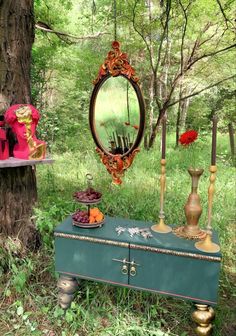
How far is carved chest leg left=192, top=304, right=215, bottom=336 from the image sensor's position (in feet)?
6.82

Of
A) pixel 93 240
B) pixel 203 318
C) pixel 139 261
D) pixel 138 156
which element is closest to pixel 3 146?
pixel 93 240

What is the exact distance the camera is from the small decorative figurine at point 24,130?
94.9 inches

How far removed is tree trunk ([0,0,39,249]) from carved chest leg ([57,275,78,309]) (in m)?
0.71

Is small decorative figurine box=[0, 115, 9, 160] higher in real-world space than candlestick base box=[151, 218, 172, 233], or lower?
higher

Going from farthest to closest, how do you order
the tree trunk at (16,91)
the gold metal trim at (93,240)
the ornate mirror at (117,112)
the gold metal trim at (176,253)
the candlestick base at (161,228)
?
the tree trunk at (16,91) < the ornate mirror at (117,112) < the candlestick base at (161,228) < the gold metal trim at (93,240) < the gold metal trim at (176,253)

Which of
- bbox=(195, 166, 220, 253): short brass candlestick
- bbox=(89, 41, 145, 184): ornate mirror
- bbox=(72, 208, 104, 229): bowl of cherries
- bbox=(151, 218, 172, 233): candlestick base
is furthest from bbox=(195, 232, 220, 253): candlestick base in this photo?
bbox=(89, 41, 145, 184): ornate mirror

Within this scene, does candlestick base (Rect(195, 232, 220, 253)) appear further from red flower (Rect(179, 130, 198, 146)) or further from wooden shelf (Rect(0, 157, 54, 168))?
wooden shelf (Rect(0, 157, 54, 168))

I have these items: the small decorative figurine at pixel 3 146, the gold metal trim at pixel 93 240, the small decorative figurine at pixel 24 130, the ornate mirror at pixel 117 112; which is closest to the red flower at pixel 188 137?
the ornate mirror at pixel 117 112

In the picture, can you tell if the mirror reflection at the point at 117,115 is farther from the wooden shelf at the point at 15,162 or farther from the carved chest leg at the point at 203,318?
the carved chest leg at the point at 203,318

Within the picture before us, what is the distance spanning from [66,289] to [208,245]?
3.83ft

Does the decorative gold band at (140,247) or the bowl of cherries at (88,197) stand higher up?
the bowl of cherries at (88,197)

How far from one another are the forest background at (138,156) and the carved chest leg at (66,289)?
0.26 ft

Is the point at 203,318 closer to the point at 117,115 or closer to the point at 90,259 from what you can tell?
the point at 90,259

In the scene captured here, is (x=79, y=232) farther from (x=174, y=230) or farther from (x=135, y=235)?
(x=174, y=230)
